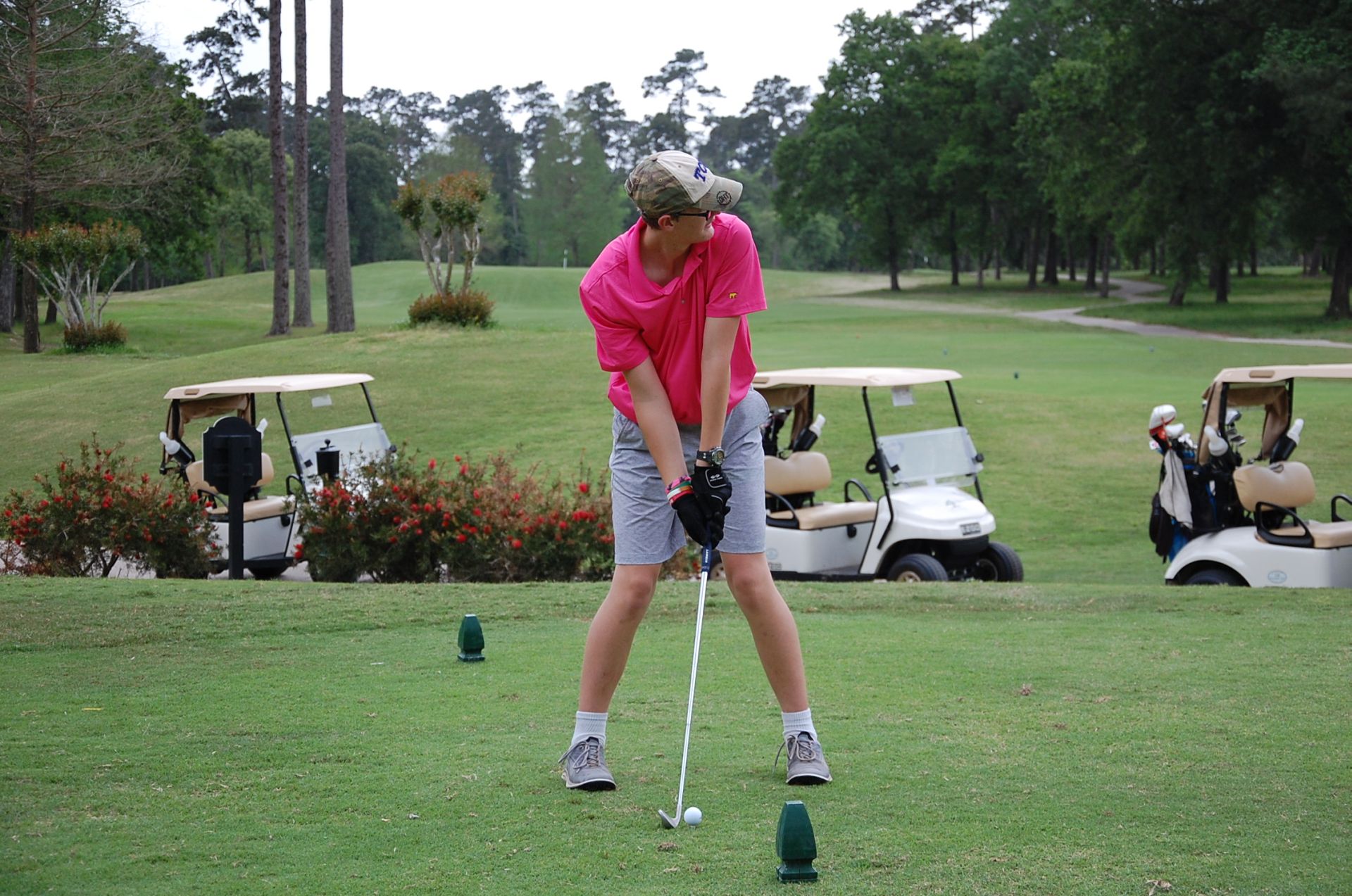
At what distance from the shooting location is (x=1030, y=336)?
3644 centimetres

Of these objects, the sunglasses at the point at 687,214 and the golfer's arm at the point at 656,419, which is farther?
the golfer's arm at the point at 656,419

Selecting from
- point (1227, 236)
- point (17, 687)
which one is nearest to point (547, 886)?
point (17, 687)

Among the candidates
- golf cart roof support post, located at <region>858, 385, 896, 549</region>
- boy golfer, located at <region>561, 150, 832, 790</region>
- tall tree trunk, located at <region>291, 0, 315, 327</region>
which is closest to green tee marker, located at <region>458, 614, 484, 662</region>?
boy golfer, located at <region>561, 150, 832, 790</region>

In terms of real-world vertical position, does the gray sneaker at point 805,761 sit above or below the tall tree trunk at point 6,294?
below

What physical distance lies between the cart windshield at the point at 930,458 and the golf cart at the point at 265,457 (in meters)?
4.13

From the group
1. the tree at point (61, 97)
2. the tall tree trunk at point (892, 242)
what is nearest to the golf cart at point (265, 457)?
the tree at point (61, 97)

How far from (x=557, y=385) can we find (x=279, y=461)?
485 cm

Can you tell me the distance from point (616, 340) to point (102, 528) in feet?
23.4

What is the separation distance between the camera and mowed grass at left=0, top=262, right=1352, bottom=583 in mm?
14305

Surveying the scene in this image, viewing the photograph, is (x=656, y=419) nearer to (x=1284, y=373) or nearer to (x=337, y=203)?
(x=1284, y=373)

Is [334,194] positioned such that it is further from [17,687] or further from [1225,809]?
[1225,809]

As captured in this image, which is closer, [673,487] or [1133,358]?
[673,487]

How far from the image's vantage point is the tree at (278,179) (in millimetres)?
33844

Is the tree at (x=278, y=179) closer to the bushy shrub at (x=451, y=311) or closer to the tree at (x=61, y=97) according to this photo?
the bushy shrub at (x=451, y=311)
